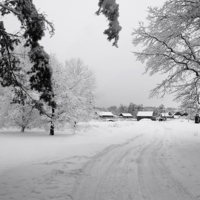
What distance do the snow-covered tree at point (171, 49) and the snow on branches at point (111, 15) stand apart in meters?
4.40

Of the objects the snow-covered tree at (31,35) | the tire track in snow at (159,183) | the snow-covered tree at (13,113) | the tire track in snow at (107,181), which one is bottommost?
the tire track in snow at (107,181)

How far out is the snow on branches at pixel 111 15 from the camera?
426 centimetres

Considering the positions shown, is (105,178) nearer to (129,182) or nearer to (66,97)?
(129,182)

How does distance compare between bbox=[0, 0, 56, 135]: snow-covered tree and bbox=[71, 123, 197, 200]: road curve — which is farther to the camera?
bbox=[0, 0, 56, 135]: snow-covered tree

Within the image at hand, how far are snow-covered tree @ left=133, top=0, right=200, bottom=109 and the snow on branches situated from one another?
4.40 meters

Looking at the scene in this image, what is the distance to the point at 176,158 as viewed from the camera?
834cm

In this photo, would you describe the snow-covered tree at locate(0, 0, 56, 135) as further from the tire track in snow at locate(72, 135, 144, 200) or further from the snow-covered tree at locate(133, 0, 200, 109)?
the snow-covered tree at locate(133, 0, 200, 109)

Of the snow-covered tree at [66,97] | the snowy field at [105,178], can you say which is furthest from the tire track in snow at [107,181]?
the snow-covered tree at [66,97]

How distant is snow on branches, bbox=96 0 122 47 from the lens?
4258mm

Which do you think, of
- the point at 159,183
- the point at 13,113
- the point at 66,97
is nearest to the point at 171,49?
the point at 159,183

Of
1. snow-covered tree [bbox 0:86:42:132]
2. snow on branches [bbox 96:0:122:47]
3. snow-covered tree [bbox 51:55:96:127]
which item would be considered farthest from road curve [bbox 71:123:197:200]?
snow-covered tree [bbox 0:86:42:132]

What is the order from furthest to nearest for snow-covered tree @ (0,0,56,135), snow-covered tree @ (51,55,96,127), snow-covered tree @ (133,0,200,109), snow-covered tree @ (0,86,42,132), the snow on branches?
snow-covered tree @ (51,55,96,127) → snow-covered tree @ (0,86,42,132) → snow-covered tree @ (133,0,200,109) → snow-covered tree @ (0,0,56,135) → the snow on branches

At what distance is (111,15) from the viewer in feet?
15.1

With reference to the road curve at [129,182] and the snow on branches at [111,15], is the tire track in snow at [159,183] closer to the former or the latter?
the road curve at [129,182]
